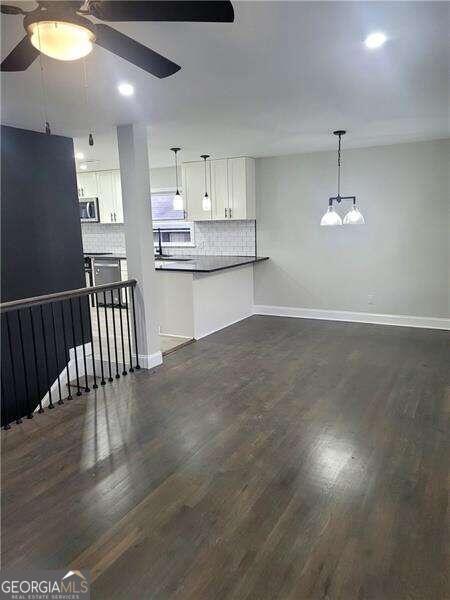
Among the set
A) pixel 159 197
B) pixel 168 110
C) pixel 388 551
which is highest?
pixel 168 110

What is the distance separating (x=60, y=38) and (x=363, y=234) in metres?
5.31

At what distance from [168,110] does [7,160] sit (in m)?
1.78

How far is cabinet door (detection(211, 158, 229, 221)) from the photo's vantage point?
22.0ft

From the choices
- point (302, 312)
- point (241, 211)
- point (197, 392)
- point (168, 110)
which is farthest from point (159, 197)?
point (197, 392)

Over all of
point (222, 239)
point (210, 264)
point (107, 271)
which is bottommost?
point (107, 271)

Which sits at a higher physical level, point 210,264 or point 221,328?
point 210,264

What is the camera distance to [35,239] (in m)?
4.54

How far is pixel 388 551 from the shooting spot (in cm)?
Result: 199

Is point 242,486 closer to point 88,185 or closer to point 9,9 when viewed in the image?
point 9,9

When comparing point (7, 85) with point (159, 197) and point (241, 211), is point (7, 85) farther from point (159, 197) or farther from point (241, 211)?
point (159, 197)

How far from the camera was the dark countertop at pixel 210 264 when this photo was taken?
551 cm

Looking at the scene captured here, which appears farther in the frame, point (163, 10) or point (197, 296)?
point (197, 296)

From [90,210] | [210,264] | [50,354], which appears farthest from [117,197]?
[50,354]

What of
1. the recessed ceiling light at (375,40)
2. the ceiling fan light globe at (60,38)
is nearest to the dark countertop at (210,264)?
the recessed ceiling light at (375,40)
